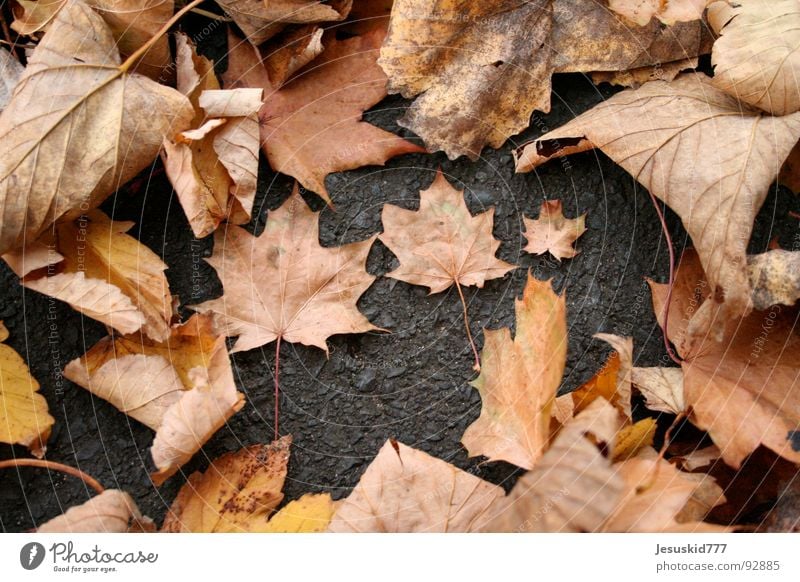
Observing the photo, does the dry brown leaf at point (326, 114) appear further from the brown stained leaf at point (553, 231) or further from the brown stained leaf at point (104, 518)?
the brown stained leaf at point (104, 518)

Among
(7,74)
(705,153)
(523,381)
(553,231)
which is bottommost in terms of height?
(523,381)

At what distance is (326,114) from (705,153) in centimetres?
59

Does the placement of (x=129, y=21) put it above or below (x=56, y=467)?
above

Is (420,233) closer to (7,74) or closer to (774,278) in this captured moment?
(774,278)

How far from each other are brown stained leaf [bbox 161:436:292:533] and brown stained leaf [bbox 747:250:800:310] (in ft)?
2.41

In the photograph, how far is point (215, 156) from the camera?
1183mm

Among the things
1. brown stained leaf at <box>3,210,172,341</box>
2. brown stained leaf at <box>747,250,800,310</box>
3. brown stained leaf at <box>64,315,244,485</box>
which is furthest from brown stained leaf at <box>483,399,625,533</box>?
brown stained leaf at <box>3,210,172,341</box>

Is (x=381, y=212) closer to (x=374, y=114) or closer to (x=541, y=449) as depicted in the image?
(x=374, y=114)

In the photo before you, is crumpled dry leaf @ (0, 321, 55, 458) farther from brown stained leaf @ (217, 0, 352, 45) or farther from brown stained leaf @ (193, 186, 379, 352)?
brown stained leaf @ (217, 0, 352, 45)

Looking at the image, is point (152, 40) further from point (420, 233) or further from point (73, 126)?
point (420, 233)

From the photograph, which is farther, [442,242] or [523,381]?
[442,242]

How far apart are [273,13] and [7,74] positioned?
442 millimetres
